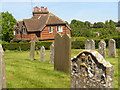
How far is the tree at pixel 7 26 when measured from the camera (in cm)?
5275

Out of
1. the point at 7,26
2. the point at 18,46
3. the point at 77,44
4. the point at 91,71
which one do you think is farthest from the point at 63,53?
the point at 7,26

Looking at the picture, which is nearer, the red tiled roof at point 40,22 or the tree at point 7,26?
the red tiled roof at point 40,22

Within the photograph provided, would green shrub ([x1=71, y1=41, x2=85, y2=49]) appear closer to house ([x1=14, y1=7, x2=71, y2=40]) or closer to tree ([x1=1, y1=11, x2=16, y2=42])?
house ([x1=14, y1=7, x2=71, y2=40])

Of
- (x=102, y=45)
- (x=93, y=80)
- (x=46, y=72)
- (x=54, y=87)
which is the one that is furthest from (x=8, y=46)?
(x=93, y=80)

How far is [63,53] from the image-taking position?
34.4 ft

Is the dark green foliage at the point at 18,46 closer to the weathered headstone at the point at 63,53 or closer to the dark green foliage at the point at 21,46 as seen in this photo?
the dark green foliage at the point at 21,46

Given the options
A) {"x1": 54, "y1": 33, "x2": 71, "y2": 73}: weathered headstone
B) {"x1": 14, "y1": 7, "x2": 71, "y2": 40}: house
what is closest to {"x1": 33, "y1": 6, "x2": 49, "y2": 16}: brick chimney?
{"x1": 14, "y1": 7, "x2": 71, "y2": 40}: house

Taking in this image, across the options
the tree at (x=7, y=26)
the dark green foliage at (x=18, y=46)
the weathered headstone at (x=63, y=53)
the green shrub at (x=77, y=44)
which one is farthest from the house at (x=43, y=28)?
the weathered headstone at (x=63, y=53)

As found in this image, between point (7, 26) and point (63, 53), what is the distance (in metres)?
46.9

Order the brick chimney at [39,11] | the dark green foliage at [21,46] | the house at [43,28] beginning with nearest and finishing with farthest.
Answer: the dark green foliage at [21,46], the house at [43,28], the brick chimney at [39,11]

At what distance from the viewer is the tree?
173 ft

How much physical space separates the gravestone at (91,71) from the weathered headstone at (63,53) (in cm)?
449

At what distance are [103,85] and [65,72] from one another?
5.54 metres

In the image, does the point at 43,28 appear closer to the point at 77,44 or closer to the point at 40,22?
the point at 40,22
